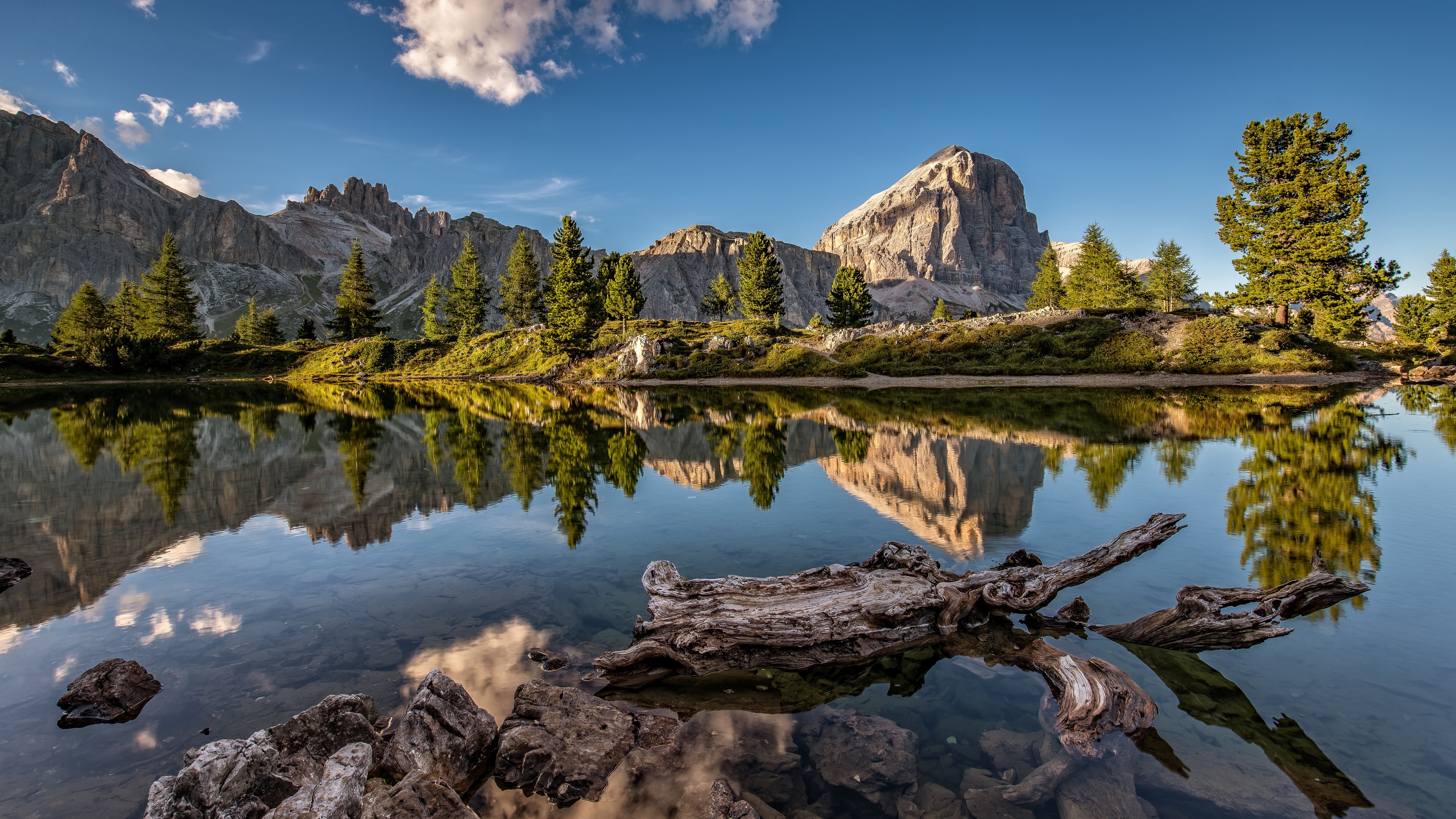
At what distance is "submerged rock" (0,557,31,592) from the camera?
9.23 meters

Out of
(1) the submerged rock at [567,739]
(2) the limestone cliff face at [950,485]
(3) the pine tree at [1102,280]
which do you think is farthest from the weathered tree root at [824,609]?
(3) the pine tree at [1102,280]

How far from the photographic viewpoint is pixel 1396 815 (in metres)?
4.31

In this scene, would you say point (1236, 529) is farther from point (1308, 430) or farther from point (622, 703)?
point (1308, 430)

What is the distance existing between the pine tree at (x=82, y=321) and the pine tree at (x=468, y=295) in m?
44.8

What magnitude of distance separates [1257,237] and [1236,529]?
61.6 meters

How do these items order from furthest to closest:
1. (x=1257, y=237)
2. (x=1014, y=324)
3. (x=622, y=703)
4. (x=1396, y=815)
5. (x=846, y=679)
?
(x=1014, y=324) → (x=1257, y=237) → (x=846, y=679) → (x=622, y=703) → (x=1396, y=815)

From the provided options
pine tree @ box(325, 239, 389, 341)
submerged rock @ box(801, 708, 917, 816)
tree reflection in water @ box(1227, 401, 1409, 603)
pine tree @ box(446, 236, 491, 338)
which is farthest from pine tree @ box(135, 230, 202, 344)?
tree reflection in water @ box(1227, 401, 1409, 603)

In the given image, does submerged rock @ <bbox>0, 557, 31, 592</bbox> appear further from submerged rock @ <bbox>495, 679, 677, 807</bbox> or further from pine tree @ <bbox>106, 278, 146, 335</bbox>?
pine tree @ <bbox>106, 278, 146, 335</bbox>

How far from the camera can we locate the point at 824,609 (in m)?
7.32

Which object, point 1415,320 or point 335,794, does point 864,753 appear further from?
point 1415,320

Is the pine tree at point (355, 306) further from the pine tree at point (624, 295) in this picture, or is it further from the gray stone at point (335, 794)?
the gray stone at point (335, 794)

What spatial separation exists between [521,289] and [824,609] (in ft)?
326

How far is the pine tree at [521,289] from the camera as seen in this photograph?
9581 cm

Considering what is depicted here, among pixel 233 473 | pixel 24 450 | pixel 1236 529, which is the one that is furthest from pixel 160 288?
pixel 1236 529
